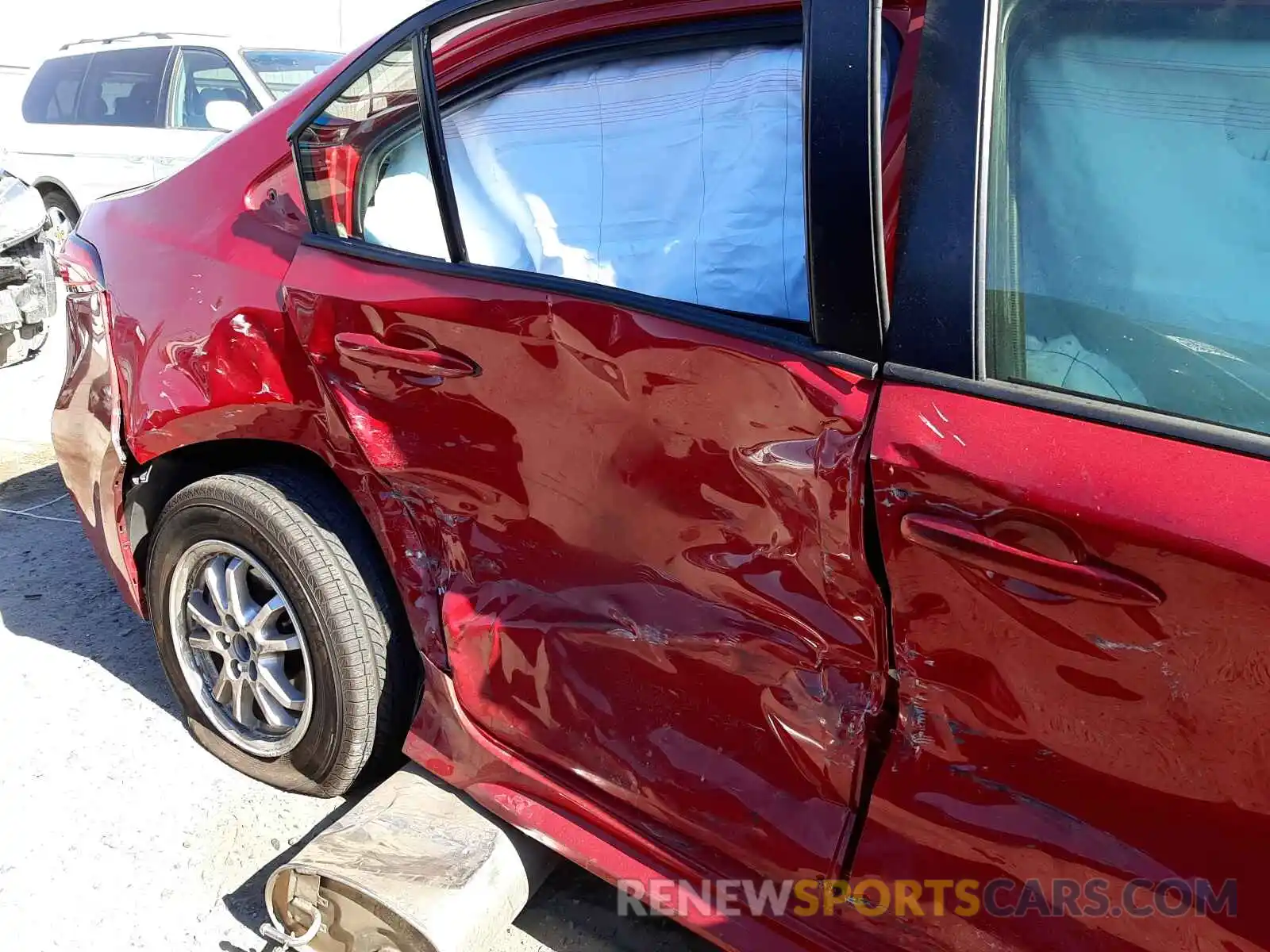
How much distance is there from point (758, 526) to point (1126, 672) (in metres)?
0.53

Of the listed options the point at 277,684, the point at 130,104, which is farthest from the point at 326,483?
the point at 130,104

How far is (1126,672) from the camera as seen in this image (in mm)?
1239

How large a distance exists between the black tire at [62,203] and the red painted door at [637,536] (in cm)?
737

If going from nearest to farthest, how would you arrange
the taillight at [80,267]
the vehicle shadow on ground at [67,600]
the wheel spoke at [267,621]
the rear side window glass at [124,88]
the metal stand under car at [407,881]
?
the metal stand under car at [407,881] < the wheel spoke at [267,621] < the taillight at [80,267] < the vehicle shadow on ground at [67,600] < the rear side window glass at [124,88]

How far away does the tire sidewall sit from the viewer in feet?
7.19

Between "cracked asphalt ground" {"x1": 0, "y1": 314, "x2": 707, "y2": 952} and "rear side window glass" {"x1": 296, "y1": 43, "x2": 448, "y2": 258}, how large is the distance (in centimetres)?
136

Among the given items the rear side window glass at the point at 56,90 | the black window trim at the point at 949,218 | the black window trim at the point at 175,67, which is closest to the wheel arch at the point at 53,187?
the rear side window glass at the point at 56,90

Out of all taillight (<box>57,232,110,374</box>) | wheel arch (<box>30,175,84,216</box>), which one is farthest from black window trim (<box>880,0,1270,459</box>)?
wheel arch (<box>30,175,84,216</box>)

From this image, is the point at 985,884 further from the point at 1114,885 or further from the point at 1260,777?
the point at 1260,777

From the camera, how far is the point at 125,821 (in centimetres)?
241

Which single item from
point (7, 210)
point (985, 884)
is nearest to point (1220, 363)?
point (985, 884)

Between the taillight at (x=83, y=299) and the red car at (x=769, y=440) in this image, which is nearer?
the red car at (x=769, y=440)

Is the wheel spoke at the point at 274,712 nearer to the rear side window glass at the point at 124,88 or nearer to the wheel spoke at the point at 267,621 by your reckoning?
the wheel spoke at the point at 267,621

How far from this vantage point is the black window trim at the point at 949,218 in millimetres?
1340
